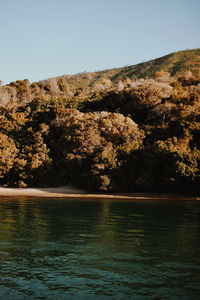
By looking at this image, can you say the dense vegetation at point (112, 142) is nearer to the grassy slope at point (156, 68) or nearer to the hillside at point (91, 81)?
the hillside at point (91, 81)

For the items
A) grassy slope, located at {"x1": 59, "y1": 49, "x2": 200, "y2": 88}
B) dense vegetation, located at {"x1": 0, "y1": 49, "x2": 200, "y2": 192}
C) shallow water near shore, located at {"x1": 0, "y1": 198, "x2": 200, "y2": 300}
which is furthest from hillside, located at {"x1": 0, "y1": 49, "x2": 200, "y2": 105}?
shallow water near shore, located at {"x1": 0, "y1": 198, "x2": 200, "y2": 300}

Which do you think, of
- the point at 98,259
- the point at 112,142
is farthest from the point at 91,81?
the point at 98,259

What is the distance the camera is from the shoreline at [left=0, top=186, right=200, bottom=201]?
1565 inches

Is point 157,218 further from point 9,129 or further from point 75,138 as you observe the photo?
point 9,129

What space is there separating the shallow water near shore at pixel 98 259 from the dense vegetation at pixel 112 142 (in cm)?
2154

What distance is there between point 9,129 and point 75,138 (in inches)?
578

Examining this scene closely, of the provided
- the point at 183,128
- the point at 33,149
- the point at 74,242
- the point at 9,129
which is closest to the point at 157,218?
the point at 74,242

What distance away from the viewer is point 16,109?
61875 millimetres

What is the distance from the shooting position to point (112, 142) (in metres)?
46.0

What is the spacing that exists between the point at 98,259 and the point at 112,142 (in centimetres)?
3512

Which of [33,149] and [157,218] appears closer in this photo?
[157,218]

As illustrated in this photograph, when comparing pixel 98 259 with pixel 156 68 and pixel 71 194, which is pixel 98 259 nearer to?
pixel 71 194

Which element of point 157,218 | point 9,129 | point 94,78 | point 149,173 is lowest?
point 157,218

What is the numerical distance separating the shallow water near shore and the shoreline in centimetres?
2016
